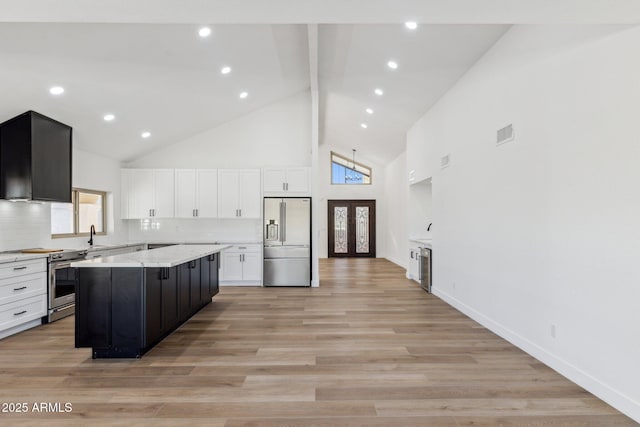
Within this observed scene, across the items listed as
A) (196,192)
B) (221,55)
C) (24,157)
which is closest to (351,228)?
(196,192)

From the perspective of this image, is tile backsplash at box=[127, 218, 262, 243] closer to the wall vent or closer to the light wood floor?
the light wood floor

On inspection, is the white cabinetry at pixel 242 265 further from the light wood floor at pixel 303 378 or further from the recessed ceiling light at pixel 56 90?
the recessed ceiling light at pixel 56 90

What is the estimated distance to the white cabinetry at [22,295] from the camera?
12.5ft

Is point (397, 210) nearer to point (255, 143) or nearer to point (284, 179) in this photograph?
point (284, 179)

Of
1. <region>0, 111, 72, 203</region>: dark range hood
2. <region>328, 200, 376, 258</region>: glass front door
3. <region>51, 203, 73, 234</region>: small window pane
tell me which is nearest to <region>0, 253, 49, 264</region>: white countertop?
<region>0, 111, 72, 203</region>: dark range hood

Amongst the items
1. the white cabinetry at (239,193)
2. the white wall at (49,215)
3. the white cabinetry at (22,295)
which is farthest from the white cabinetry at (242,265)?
the white cabinetry at (22,295)

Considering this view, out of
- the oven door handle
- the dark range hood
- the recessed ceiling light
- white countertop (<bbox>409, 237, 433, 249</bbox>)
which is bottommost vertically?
the oven door handle

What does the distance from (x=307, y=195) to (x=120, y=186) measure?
11.9 feet

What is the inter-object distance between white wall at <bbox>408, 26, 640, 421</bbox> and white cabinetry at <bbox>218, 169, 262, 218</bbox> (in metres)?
3.93

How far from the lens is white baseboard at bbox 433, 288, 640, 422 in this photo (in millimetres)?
2361

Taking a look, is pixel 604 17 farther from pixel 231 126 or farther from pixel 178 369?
pixel 231 126

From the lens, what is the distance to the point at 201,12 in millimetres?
2322

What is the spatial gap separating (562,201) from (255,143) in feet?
18.6

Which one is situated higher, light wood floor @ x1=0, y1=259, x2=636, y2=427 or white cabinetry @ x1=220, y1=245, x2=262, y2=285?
white cabinetry @ x1=220, y1=245, x2=262, y2=285
